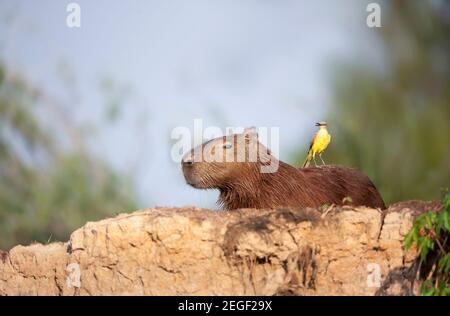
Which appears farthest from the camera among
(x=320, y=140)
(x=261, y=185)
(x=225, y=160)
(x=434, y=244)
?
(x=320, y=140)

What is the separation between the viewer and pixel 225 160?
11.2 metres

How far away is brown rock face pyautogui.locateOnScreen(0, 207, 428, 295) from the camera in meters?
8.99

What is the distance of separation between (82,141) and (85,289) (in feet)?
35.8

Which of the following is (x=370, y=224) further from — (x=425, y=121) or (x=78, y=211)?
(x=78, y=211)

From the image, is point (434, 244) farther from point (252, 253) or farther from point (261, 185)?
point (261, 185)

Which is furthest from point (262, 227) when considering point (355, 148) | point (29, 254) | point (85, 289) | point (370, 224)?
point (355, 148)

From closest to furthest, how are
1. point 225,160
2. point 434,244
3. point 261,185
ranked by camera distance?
point 434,244, point 225,160, point 261,185

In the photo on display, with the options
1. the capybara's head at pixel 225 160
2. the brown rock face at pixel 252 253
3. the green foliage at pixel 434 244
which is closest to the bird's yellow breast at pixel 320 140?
the capybara's head at pixel 225 160

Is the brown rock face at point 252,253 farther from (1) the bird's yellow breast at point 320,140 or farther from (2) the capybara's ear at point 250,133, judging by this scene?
(1) the bird's yellow breast at point 320,140

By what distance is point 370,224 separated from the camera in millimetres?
9141

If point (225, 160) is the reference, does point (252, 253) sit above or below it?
below

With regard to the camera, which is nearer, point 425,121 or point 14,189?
point 425,121

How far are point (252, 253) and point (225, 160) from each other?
2295 mm

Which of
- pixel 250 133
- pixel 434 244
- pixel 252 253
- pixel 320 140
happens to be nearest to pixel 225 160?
pixel 250 133
